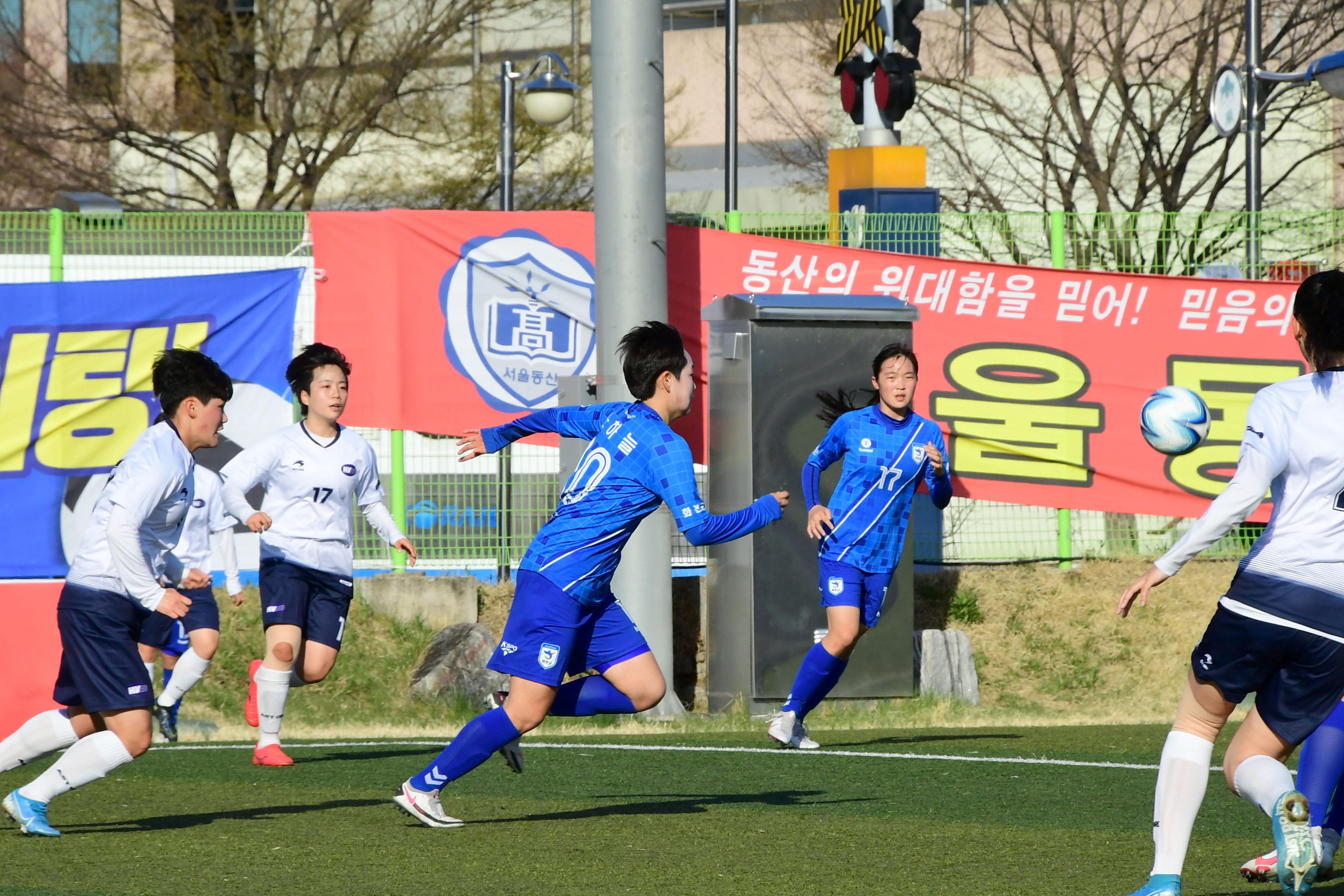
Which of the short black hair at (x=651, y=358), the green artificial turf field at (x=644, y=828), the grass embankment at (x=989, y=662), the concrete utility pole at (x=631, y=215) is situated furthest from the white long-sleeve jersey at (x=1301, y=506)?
the concrete utility pole at (x=631, y=215)

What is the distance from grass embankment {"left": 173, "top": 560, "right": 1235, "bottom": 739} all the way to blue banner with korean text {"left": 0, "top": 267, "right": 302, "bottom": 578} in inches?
55.7

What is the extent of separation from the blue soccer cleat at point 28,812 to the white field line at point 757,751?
129 inches

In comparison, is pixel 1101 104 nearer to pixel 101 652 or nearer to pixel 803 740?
pixel 803 740

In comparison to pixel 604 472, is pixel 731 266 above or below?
above

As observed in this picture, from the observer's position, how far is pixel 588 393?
11359 mm

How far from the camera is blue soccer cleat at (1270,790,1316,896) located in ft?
14.8

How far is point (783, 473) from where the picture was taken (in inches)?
442

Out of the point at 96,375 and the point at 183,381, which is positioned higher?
the point at 96,375

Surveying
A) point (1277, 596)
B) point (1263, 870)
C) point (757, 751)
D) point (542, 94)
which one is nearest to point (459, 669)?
point (757, 751)

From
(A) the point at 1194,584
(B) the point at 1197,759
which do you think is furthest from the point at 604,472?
(A) the point at 1194,584

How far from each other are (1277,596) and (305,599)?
5443 mm

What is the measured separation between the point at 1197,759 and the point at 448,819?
2997 mm

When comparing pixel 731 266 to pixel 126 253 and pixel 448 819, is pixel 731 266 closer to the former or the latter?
pixel 126 253

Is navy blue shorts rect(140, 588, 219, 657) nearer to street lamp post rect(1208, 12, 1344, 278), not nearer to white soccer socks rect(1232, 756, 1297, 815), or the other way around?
white soccer socks rect(1232, 756, 1297, 815)
